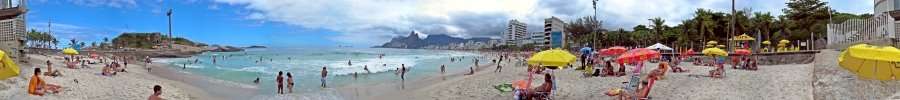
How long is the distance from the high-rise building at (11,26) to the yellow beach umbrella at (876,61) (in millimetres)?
20063

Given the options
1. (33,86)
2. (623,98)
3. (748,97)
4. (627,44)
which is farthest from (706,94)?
(627,44)

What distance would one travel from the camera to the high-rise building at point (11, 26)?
18922 millimetres

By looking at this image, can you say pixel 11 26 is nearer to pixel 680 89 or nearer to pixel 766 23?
pixel 680 89

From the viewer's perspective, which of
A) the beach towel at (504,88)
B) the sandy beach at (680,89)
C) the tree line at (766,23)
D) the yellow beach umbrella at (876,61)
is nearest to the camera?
the yellow beach umbrella at (876,61)

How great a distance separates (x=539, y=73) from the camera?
19.6 meters

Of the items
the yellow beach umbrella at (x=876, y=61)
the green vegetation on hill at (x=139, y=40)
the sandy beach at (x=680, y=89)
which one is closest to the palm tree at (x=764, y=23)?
the sandy beach at (x=680, y=89)

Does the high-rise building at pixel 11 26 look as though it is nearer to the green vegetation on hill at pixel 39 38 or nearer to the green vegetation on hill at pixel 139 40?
the green vegetation on hill at pixel 39 38

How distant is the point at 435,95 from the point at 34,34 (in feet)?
274

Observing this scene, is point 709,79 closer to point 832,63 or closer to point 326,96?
point 832,63

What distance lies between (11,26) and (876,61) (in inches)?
824

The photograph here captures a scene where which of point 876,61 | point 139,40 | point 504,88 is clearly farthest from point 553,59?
point 139,40

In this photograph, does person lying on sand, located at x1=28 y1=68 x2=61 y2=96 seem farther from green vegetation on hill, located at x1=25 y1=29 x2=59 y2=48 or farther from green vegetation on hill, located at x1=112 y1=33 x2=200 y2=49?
green vegetation on hill, located at x1=112 y1=33 x2=200 y2=49

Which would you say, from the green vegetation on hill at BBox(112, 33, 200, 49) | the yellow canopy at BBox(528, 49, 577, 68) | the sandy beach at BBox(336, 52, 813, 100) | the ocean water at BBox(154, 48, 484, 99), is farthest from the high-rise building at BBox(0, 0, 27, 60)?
the green vegetation on hill at BBox(112, 33, 200, 49)

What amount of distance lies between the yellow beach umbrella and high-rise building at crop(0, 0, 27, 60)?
2006 cm
